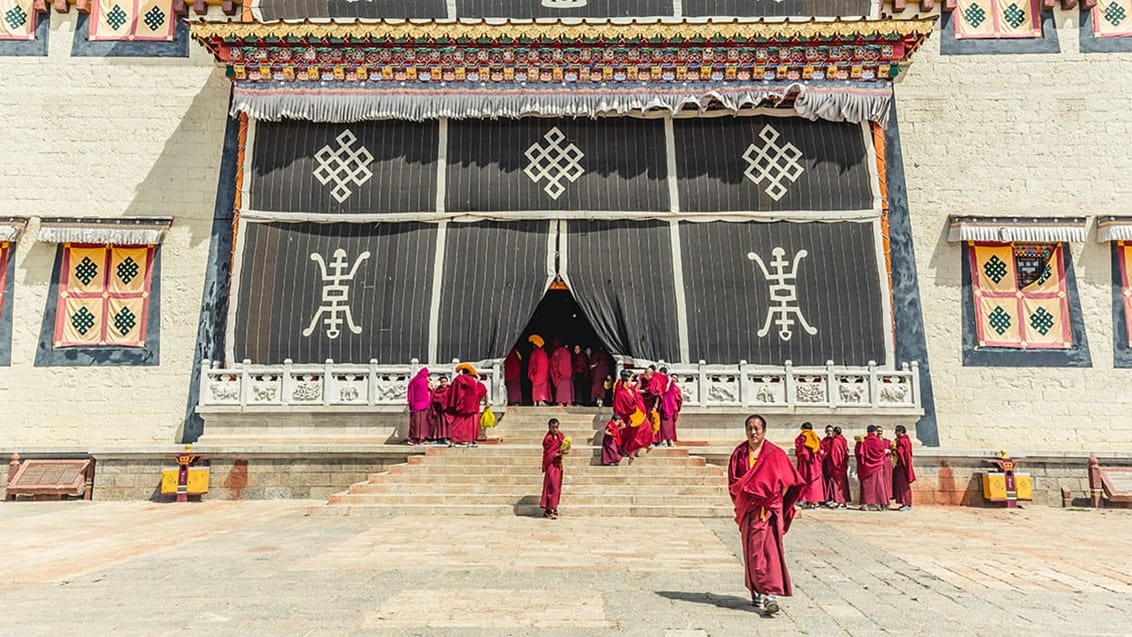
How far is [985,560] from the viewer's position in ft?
25.2

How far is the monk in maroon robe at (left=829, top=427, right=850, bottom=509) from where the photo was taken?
→ 39.1 ft

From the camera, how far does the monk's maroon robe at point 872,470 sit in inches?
466

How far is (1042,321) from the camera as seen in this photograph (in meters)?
14.7

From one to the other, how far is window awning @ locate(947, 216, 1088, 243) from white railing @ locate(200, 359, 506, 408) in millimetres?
8916

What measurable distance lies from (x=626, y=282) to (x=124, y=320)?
904cm

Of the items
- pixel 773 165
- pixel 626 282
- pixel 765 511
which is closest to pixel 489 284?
pixel 626 282

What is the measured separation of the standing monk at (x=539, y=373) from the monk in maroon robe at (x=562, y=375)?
14 cm

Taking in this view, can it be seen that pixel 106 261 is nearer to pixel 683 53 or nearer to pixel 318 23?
pixel 318 23

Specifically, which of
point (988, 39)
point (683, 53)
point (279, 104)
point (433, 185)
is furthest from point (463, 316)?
point (988, 39)

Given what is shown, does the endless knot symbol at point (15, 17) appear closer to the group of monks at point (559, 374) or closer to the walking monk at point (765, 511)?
the group of monks at point (559, 374)

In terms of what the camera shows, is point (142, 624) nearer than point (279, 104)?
Yes

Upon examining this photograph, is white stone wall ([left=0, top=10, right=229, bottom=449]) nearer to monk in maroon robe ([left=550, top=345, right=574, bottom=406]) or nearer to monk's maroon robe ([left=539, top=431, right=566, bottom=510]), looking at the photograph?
monk in maroon robe ([left=550, top=345, right=574, bottom=406])

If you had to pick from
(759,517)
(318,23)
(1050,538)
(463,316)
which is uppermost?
(318,23)

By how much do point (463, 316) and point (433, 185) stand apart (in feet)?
8.17
